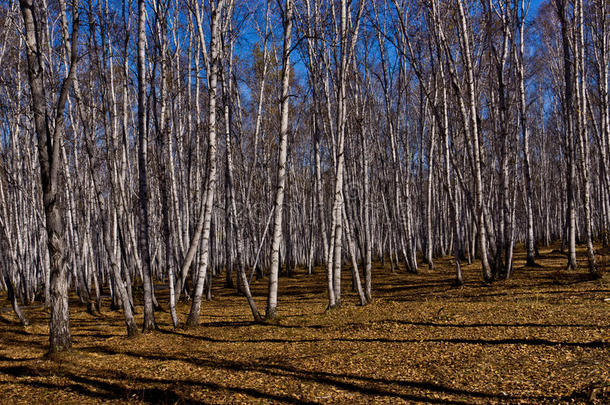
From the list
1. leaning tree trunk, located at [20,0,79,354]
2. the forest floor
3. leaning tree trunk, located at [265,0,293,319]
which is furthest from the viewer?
leaning tree trunk, located at [265,0,293,319]

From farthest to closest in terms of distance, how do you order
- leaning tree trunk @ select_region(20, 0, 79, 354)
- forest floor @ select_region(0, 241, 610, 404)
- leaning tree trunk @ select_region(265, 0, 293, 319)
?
leaning tree trunk @ select_region(265, 0, 293, 319), leaning tree trunk @ select_region(20, 0, 79, 354), forest floor @ select_region(0, 241, 610, 404)

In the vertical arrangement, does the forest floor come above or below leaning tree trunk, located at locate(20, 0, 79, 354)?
below

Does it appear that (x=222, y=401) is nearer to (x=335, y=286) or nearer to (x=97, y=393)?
(x=97, y=393)

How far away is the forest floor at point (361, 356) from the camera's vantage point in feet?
14.9

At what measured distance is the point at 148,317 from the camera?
8.78 meters

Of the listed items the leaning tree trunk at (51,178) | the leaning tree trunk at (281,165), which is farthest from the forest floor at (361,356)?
the leaning tree trunk at (281,165)

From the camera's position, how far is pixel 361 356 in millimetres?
5980

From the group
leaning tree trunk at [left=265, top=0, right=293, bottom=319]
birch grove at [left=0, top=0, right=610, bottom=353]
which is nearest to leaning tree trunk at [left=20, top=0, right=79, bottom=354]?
birch grove at [left=0, top=0, right=610, bottom=353]

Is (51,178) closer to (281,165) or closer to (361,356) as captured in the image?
(281,165)

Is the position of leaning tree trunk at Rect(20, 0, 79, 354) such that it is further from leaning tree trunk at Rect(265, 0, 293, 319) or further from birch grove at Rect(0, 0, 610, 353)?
leaning tree trunk at Rect(265, 0, 293, 319)

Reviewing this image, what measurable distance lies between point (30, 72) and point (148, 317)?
196 inches

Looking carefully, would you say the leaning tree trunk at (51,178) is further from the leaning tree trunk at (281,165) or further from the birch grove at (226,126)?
the leaning tree trunk at (281,165)

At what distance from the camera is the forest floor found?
4.54 m

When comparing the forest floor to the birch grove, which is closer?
the forest floor
